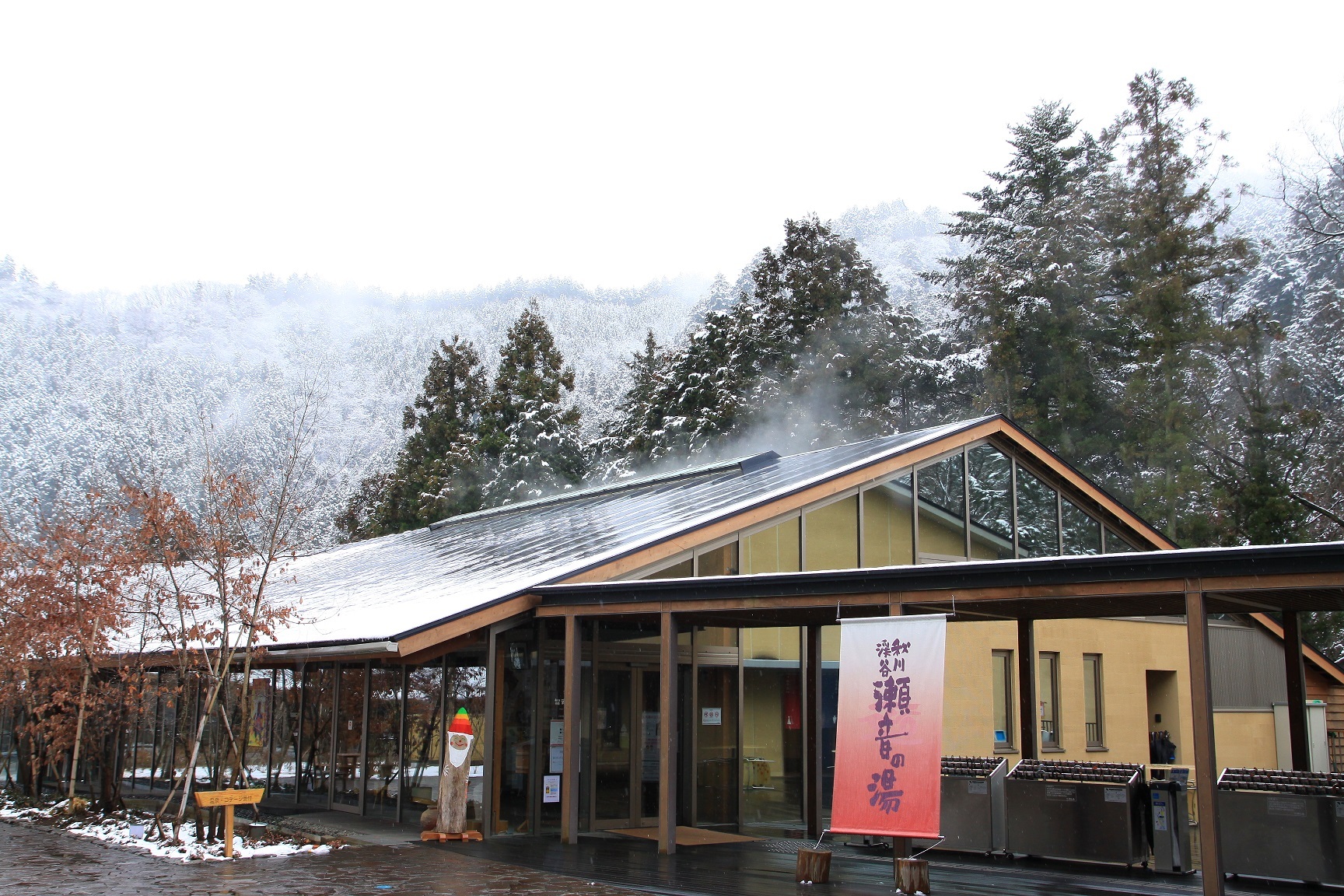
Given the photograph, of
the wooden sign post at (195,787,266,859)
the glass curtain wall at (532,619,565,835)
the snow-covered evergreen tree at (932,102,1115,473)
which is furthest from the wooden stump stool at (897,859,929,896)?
the snow-covered evergreen tree at (932,102,1115,473)

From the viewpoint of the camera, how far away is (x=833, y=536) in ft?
53.0

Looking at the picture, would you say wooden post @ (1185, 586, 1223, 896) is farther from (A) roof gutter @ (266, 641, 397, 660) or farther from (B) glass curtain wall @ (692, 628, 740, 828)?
(A) roof gutter @ (266, 641, 397, 660)

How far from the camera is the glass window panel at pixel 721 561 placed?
15.0 metres

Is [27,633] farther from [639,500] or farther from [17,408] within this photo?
[17,408]

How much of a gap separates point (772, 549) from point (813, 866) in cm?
549

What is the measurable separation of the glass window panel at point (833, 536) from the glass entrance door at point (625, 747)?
2.75 m

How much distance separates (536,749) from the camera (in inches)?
551

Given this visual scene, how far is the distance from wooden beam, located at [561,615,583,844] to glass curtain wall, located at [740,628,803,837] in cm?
284

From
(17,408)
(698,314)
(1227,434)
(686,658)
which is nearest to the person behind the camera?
(686,658)

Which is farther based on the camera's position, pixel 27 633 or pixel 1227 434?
pixel 1227 434

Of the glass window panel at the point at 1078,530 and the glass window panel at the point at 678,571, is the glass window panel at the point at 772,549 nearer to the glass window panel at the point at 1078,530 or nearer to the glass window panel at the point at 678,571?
the glass window panel at the point at 678,571

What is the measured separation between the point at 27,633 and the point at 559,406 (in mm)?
34530

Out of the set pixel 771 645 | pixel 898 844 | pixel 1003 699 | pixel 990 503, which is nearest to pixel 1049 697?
pixel 1003 699

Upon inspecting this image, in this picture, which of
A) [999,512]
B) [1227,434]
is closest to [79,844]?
[999,512]
